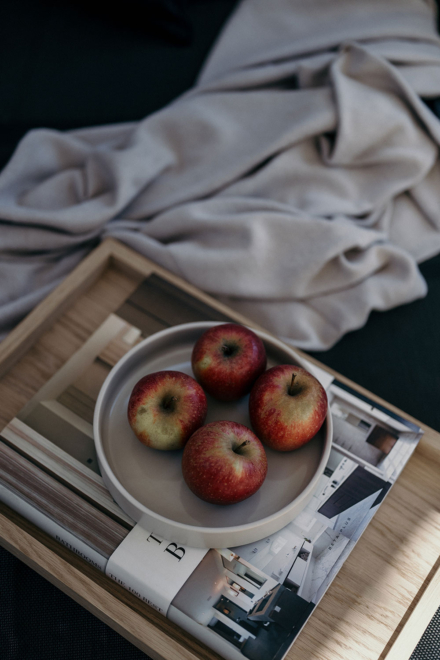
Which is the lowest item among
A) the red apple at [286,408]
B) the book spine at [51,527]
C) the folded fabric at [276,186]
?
the book spine at [51,527]

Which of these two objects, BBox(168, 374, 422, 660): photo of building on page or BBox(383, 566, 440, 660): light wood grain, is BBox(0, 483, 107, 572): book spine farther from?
BBox(383, 566, 440, 660): light wood grain

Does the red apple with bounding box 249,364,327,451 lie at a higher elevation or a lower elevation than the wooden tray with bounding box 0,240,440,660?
higher

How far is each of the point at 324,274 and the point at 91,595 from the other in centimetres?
62

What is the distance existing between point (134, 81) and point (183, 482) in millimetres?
902

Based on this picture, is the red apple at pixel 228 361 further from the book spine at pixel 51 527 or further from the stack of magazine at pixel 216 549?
the book spine at pixel 51 527

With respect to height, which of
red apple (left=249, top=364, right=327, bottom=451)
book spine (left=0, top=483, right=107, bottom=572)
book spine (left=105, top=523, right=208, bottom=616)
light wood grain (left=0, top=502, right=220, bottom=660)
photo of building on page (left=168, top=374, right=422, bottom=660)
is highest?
red apple (left=249, top=364, right=327, bottom=451)

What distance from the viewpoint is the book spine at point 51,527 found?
0.58 m

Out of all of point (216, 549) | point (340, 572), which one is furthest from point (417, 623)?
point (216, 549)

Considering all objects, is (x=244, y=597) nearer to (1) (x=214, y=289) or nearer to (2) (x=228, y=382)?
(2) (x=228, y=382)

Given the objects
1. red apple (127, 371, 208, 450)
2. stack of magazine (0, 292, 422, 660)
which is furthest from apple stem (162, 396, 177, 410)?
stack of magazine (0, 292, 422, 660)

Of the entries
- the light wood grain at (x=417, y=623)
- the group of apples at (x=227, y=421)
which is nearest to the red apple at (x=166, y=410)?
the group of apples at (x=227, y=421)

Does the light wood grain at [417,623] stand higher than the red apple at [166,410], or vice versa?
the red apple at [166,410]

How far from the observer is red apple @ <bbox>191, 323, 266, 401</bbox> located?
620mm

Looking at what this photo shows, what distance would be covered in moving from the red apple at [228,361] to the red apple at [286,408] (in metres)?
0.02
